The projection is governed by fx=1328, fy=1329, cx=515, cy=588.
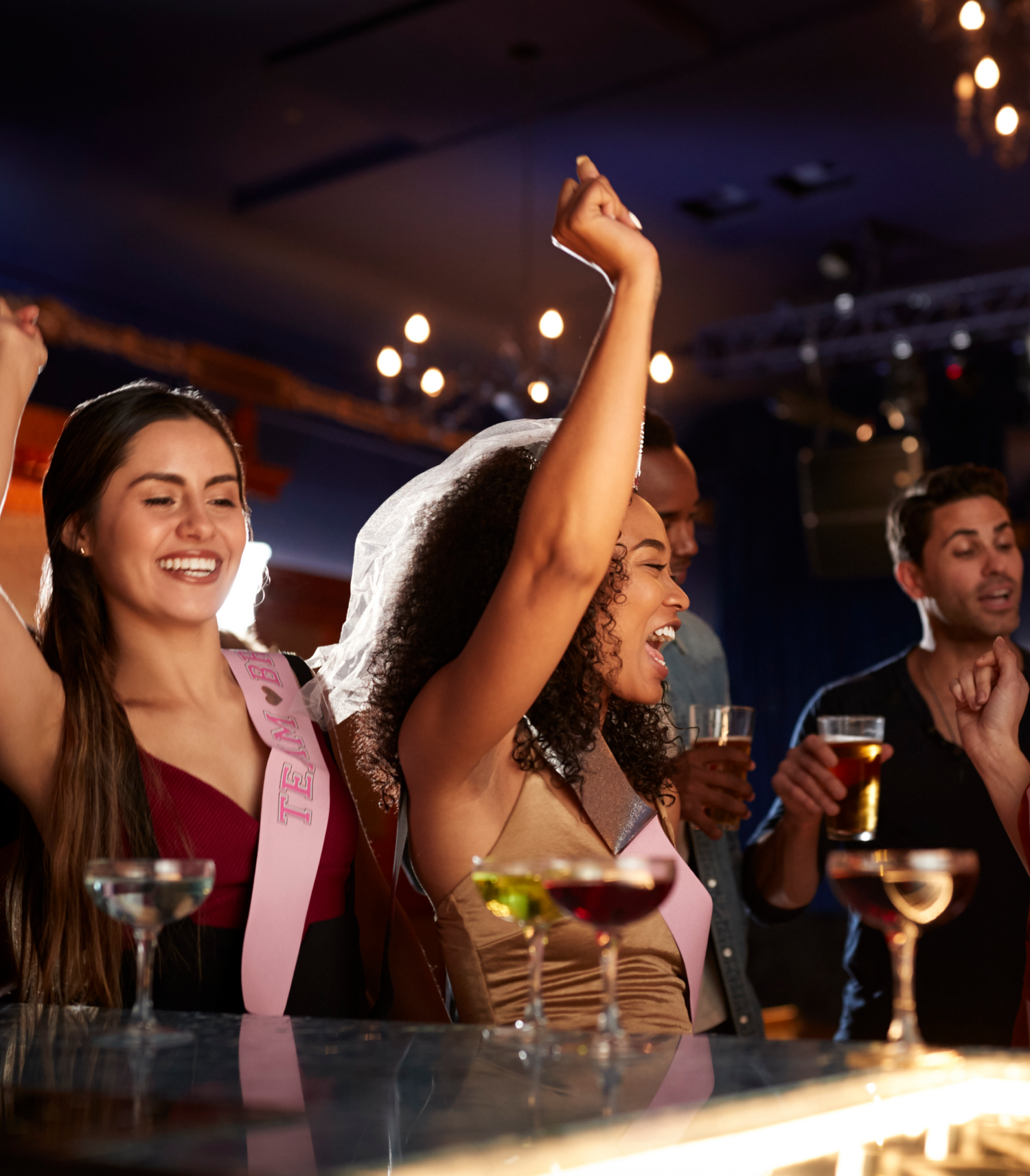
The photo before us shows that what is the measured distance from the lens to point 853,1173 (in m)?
0.79

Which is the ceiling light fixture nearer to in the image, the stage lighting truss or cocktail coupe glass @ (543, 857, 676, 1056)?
the stage lighting truss

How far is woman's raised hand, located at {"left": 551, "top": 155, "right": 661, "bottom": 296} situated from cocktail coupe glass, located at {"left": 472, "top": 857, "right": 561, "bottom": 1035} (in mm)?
589

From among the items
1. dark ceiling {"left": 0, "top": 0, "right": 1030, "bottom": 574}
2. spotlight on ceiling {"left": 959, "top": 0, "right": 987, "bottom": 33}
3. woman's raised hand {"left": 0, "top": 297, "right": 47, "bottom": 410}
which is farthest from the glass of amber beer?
dark ceiling {"left": 0, "top": 0, "right": 1030, "bottom": 574}

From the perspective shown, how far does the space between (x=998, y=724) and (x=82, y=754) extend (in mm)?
1282

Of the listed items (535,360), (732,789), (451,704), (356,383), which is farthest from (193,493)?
(356,383)

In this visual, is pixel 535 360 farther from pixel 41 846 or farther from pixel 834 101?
pixel 41 846

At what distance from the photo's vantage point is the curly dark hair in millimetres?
1643

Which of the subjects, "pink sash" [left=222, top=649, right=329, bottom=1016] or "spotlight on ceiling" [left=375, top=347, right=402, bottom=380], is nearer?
"pink sash" [left=222, top=649, right=329, bottom=1016]

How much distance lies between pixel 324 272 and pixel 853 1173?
22.0ft

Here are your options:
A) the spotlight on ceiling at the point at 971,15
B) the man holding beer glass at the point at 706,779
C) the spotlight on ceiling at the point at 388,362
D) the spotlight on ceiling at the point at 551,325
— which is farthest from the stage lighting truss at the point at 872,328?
the man holding beer glass at the point at 706,779

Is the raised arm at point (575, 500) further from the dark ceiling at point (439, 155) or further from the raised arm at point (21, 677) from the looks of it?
the dark ceiling at point (439, 155)

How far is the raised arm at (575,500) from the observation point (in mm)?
1256

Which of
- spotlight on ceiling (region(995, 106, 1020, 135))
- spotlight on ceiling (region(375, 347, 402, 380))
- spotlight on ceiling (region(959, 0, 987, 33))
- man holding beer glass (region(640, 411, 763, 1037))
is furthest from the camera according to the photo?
spotlight on ceiling (region(375, 347, 402, 380))

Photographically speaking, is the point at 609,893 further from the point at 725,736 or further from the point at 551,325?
the point at 551,325
